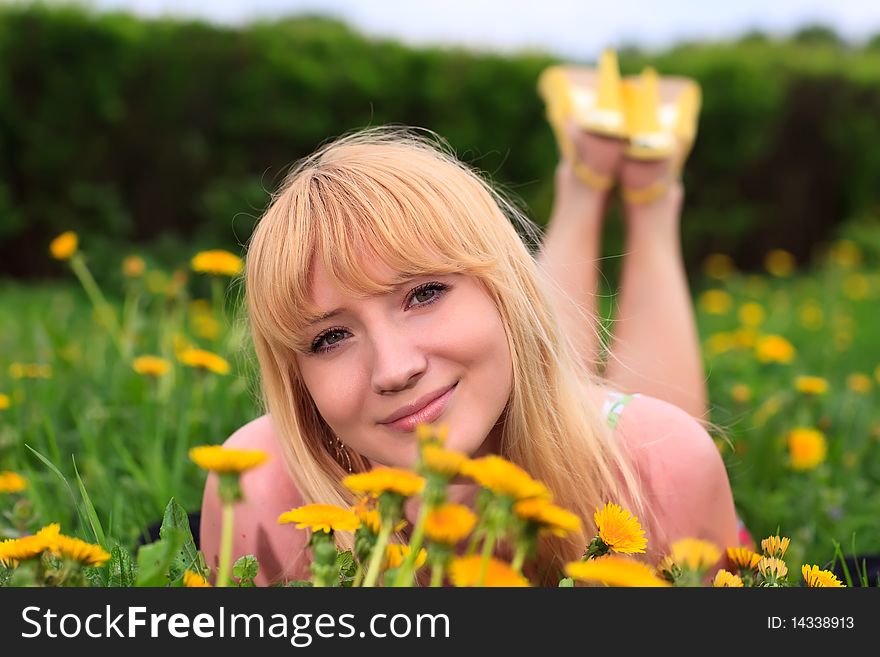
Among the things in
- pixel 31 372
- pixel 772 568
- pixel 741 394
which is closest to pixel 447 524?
pixel 772 568

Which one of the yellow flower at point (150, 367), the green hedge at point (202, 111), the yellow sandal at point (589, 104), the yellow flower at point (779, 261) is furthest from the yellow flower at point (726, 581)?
the yellow flower at point (779, 261)

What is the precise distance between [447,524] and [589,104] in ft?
7.95

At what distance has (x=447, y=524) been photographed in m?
0.67

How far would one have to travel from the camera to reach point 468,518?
0.67 meters

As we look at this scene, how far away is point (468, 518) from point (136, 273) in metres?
1.93

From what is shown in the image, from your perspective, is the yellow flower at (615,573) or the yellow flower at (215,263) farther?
the yellow flower at (215,263)

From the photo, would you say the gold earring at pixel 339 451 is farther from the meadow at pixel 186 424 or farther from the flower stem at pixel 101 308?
the flower stem at pixel 101 308

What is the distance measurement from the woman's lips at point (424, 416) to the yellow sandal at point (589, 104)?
165 centimetres

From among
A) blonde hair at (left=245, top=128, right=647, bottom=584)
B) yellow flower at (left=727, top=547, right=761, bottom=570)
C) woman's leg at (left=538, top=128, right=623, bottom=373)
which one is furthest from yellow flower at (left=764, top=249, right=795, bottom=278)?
yellow flower at (left=727, top=547, right=761, bottom=570)

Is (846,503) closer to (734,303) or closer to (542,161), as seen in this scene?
(734,303)

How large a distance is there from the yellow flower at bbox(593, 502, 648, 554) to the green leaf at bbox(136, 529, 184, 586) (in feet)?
1.30

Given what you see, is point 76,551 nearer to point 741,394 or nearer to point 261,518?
point 261,518

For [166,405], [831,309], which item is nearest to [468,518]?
[166,405]

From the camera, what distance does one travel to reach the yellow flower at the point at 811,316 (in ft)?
14.6
